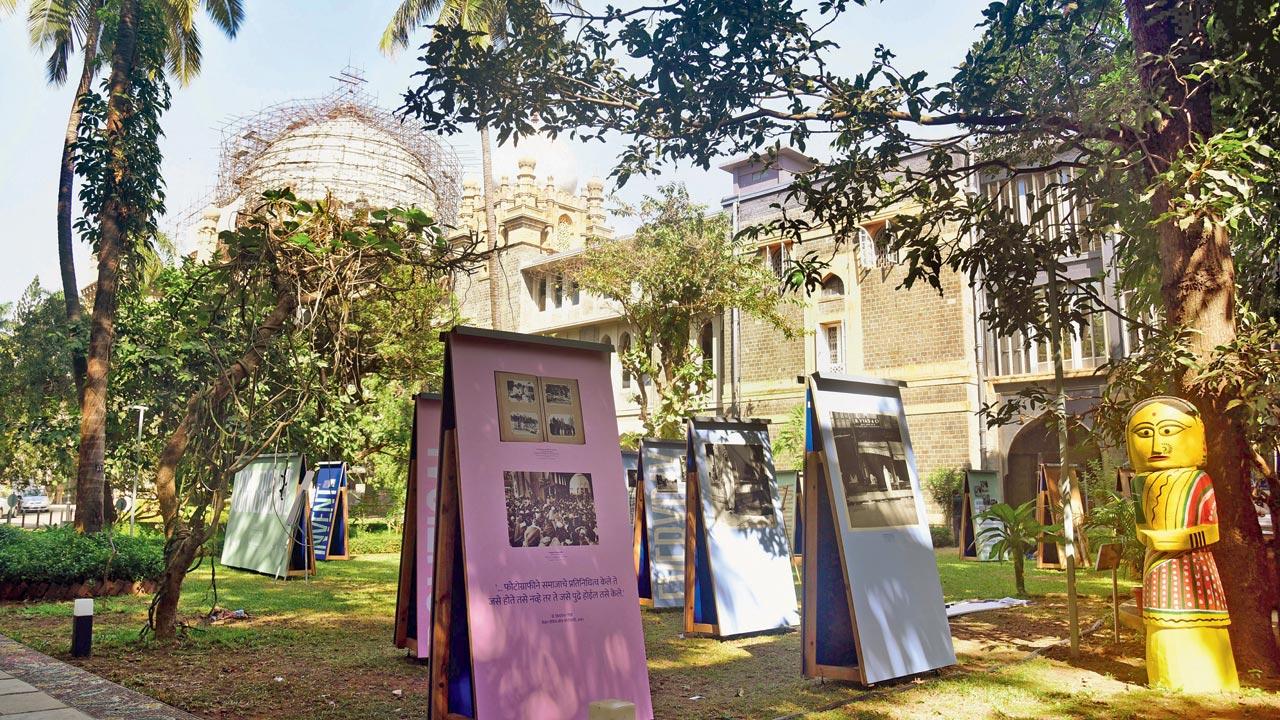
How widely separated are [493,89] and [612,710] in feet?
16.8

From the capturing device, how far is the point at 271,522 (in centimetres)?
1423

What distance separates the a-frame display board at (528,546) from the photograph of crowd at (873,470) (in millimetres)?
1817

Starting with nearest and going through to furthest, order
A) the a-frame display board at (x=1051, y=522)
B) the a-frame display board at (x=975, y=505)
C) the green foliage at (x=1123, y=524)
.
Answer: the green foliage at (x=1123, y=524) → the a-frame display board at (x=1051, y=522) → the a-frame display board at (x=975, y=505)

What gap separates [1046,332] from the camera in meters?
7.95

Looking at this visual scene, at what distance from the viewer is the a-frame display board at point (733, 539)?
8.47 m

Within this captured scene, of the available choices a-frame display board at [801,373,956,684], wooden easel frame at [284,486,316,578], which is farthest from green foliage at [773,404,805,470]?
a-frame display board at [801,373,956,684]

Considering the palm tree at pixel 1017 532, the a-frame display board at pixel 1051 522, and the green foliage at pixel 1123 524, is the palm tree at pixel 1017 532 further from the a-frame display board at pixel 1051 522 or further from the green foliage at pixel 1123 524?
the a-frame display board at pixel 1051 522

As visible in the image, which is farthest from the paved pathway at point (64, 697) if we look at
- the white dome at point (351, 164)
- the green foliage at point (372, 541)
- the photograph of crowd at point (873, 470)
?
the white dome at point (351, 164)

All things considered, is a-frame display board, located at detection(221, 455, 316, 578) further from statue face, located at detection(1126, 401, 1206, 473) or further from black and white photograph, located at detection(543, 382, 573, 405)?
statue face, located at detection(1126, 401, 1206, 473)

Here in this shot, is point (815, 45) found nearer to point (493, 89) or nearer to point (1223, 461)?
point (493, 89)

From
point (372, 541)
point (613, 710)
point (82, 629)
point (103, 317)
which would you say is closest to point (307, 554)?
point (103, 317)

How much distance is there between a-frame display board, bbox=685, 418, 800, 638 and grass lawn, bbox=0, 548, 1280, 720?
266mm

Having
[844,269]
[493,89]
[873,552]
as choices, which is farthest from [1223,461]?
[844,269]

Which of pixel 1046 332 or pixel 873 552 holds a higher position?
pixel 1046 332
